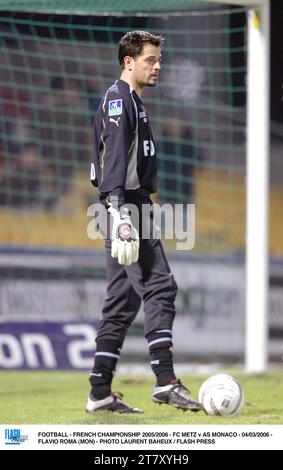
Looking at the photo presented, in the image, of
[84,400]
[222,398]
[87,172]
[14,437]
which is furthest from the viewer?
[87,172]

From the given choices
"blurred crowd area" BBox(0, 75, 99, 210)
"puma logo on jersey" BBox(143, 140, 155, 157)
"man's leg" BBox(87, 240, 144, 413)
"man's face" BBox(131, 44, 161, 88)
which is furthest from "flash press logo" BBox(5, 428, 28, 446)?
"blurred crowd area" BBox(0, 75, 99, 210)

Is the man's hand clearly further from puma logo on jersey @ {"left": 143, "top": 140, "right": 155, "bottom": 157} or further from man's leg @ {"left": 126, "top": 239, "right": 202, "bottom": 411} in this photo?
puma logo on jersey @ {"left": 143, "top": 140, "right": 155, "bottom": 157}

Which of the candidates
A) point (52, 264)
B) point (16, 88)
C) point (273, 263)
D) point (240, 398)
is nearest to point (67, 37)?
point (16, 88)

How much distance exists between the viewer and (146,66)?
5008 mm

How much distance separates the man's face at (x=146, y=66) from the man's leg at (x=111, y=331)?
805 mm

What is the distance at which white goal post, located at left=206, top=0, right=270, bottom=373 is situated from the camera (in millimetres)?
7391

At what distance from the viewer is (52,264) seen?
8602mm

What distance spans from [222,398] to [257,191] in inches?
112

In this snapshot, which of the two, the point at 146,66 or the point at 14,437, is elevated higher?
the point at 146,66

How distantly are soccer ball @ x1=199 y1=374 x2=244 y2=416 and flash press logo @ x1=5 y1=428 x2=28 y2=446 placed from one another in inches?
36.3

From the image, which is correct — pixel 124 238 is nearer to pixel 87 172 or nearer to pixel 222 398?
pixel 222 398

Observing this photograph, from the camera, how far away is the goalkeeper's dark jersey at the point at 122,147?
4.80m

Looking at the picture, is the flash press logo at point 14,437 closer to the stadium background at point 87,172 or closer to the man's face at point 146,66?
the man's face at point 146,66

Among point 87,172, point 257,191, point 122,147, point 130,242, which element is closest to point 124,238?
point 130,242
